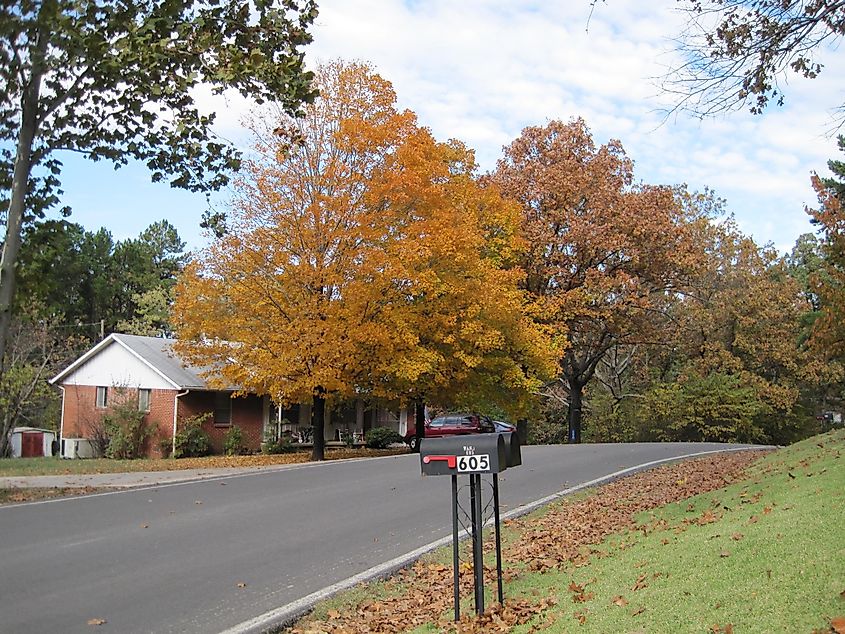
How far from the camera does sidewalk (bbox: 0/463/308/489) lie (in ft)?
55.8

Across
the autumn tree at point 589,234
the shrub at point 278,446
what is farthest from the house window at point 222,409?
the autumn tree at point 589,234

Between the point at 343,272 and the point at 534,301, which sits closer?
the point at 343,272

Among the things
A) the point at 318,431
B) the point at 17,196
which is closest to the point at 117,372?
the point at 318,431

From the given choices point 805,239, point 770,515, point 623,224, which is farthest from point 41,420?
point 805,239

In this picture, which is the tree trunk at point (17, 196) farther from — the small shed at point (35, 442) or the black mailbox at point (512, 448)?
the small shed at point (35, 442)

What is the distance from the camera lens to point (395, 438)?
3859 cm

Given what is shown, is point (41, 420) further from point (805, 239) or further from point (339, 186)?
point (805, 239)

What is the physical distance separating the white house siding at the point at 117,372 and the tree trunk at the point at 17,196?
23630 millimetres

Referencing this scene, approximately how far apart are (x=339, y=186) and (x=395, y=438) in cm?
1699

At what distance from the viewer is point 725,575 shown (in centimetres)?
594

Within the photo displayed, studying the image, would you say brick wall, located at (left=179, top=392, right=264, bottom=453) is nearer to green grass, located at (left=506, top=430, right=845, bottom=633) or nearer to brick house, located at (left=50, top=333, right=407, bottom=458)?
brick house, located at (left=50, top=333, right=407, bottom=458)

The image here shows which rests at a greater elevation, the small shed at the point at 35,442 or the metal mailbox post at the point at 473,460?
the metal mailbox post at the point at 473,460

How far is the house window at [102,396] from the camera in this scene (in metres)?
34.3

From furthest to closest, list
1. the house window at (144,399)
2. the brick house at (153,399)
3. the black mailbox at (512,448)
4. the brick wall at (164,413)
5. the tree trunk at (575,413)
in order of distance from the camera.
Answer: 1. the tree trunk at (575,413)
2. the house window at (144,399)
3. the brick house at (153,399)
4. the brick wall at (164,413)
5. the black mailbox at (512,448)
